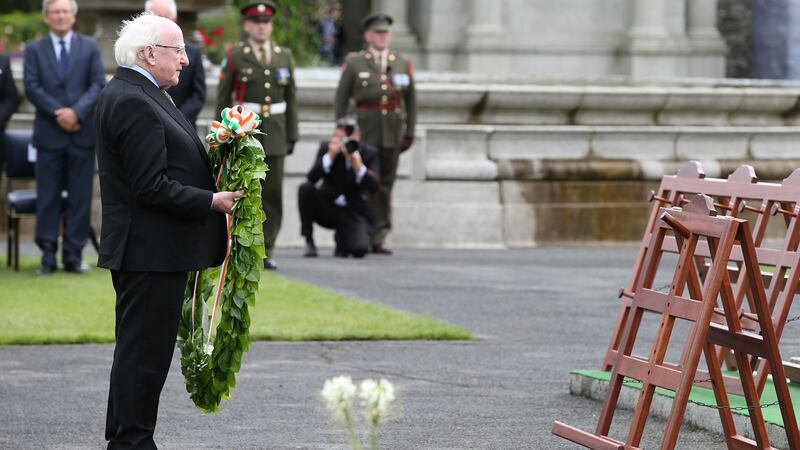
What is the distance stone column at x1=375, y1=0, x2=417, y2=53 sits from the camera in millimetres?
25312

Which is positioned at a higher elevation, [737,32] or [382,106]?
[382,106]

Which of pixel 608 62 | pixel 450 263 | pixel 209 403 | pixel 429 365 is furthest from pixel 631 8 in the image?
pixel 209 403

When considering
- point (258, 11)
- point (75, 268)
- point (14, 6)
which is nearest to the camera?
point (75, 268)

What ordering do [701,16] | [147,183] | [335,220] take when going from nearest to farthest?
[147,183]
[335,220]
[701,16]

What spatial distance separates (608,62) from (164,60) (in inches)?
729

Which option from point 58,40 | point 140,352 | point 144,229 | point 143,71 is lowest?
point 58,40

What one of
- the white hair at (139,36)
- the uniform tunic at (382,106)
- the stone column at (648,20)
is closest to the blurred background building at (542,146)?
the uniform tunic at (382,106)

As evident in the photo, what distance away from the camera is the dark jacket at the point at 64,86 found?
1350cm

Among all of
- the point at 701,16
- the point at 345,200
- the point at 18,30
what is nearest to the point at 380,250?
the point at 345,200

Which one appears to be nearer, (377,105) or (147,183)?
(147,183)

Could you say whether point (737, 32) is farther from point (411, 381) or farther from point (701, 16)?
point (411, 381)

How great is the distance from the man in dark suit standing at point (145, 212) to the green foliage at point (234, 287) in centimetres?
8

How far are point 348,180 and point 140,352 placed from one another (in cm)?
942

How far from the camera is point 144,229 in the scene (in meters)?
6.25
